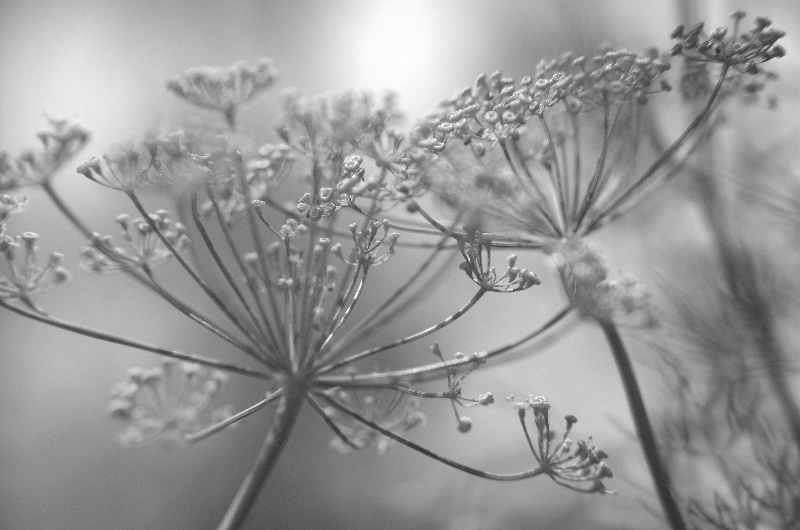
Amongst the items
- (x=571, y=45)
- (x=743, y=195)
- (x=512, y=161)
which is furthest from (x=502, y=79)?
(x=571, y=45)

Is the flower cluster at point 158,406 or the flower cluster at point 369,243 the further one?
the flower cluster at point 158,406

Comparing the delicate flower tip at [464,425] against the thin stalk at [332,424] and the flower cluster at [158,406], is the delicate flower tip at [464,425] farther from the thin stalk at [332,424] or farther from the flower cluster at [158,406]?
the flower cluster at [158,406]

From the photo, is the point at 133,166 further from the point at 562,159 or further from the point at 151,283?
the point at 562,159

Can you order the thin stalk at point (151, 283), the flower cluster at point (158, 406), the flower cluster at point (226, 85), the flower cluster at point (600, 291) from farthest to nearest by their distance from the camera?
the flower cluster at point (158, 406) < the flower cluster at point (226, 85) < the thin stalk at point (151, 283) < the flower cluster at point (600, 291)

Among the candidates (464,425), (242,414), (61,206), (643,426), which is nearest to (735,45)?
(643,426)

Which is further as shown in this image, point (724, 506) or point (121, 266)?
point (724, 506)

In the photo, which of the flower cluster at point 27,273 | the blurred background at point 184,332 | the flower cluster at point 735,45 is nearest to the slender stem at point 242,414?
the flower cluster at point 27,273

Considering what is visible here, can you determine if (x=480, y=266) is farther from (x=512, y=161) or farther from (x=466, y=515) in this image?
(x=466, y=515)
